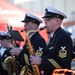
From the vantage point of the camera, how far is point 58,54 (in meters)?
4.41

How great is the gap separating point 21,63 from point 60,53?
5.17 ft

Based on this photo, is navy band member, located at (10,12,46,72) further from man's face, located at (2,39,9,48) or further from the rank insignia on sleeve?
man's face, located at (2,39,9,48)

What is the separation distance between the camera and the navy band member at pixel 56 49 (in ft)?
14.4

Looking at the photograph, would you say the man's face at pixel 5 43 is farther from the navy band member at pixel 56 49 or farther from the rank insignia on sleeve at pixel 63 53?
the rank insignia on sleeve at pixel 63 53

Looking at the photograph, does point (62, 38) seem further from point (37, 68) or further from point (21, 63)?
point (21, 63)

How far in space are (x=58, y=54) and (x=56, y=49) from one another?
0.23 feet

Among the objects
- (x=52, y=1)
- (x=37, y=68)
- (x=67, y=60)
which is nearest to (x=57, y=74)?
(x=67, y=60)

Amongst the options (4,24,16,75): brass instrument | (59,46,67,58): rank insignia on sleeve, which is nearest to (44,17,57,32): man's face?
(59,46,67,58): rank insignia on sleeve

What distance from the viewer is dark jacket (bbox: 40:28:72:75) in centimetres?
438

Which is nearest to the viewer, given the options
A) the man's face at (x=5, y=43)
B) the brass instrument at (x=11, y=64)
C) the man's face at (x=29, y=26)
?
the man's face at (x=29, y=26)

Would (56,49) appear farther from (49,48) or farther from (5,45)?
(5,45)

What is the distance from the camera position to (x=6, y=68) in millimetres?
6875

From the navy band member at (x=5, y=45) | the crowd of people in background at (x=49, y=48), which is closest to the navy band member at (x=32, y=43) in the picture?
the crowd of people in background at (x=49, y=48)

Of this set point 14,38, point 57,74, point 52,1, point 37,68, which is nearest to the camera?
point 57,74
